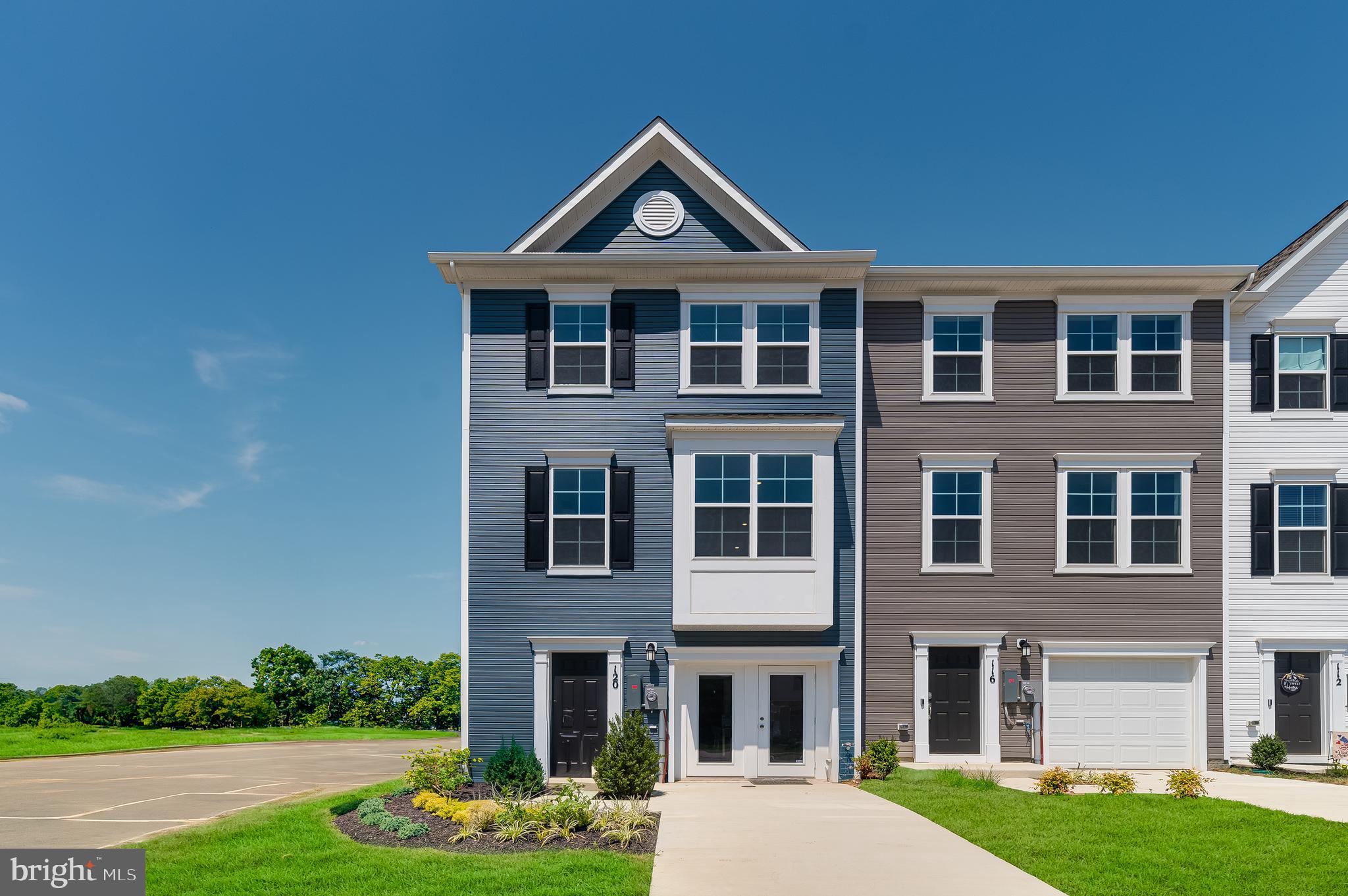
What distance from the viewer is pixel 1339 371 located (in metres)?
17.7

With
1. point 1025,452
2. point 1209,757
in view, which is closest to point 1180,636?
point 1209,757

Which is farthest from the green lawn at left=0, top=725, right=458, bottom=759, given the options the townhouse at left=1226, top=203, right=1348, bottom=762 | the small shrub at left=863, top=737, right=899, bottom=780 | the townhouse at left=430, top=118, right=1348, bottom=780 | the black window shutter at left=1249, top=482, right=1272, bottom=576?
the black window shutter at left=1249, top=482, right=1272, bottom=576

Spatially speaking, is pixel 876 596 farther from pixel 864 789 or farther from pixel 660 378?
pixel 660 378

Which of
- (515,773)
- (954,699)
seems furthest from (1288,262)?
(515,773)

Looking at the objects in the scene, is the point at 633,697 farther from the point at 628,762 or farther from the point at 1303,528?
the point at 1303,528

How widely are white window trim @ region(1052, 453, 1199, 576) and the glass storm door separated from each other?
5515 millimetres

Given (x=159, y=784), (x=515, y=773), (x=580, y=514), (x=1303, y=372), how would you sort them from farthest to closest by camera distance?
(x=159, y=784) → (x=1303, y=372) → (x=580, y=514) → (x=515, y=773)

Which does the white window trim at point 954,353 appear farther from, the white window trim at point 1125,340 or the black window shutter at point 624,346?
the black window shutter at point 624,346

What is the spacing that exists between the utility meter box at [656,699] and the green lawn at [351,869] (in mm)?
5077

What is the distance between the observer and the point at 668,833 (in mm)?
11633

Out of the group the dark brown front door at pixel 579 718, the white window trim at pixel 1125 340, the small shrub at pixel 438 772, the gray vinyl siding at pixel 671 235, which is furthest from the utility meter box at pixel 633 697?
the white window trim at pixel 1125 340

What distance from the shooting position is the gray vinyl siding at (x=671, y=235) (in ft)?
55.6

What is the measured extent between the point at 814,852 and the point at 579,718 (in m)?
6.54

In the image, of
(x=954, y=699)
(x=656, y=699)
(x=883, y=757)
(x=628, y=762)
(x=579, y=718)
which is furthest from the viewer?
(x=954, y=699)
